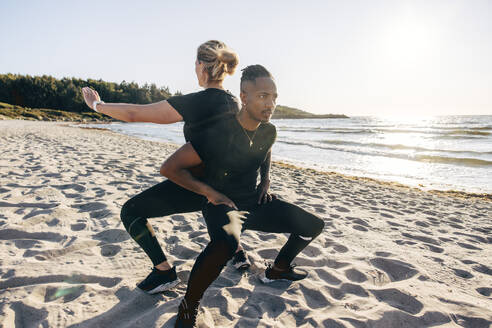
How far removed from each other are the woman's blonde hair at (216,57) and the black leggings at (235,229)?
39.4 inches

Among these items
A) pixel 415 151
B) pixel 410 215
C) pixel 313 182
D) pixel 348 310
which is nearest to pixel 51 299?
pixel 348 310

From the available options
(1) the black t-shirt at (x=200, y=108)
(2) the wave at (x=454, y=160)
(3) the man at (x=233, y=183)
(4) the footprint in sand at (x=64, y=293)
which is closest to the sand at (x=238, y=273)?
(4) the footprint in sand at (x=64, y=293)

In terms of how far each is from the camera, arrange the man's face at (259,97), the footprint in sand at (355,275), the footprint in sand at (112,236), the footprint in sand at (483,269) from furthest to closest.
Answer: the footprint in sand at (112,236)
the footprint in sand at (483,269)
the footprint in sand at (355,275)
the man's face at (259,97)

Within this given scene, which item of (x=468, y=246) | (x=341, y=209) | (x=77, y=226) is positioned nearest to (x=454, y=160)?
(x=341, y=209)

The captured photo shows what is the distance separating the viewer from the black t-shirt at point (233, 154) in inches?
77.7

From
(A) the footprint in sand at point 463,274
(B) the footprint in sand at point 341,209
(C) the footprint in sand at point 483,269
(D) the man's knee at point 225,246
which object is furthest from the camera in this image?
(B) the footprint in sand at point 341,209

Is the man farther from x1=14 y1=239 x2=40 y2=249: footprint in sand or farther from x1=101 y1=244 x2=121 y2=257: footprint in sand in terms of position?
x1=14 y1=239 x2=40 y2=249: footprint in sand

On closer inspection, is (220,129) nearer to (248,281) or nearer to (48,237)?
(248,281)

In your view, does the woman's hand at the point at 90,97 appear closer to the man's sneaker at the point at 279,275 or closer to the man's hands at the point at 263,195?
the man's hands at the point at 263,195

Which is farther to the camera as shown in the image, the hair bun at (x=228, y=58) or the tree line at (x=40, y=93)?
the tree line at (x=40, y=93)

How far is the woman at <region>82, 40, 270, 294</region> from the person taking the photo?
198cm

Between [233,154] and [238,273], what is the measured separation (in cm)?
126

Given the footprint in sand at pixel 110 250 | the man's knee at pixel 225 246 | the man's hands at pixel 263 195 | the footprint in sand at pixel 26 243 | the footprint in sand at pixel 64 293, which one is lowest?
the footprint in sand at pixel 64 293

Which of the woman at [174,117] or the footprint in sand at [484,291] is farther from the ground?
the woman at [174,117]
